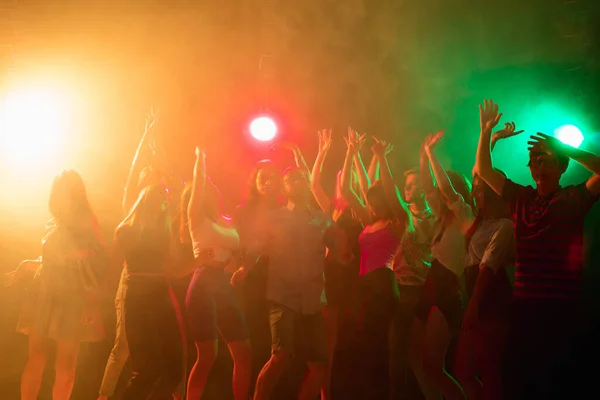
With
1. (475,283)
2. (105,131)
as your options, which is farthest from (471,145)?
(105,131)

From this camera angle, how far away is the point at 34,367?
4.02 metres

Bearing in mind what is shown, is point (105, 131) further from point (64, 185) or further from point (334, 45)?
point (334, 45)

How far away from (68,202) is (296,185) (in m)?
1.74

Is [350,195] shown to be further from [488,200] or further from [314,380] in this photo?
[314,380]

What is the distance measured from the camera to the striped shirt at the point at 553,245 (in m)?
3.00

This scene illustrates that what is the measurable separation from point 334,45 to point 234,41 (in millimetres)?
1002

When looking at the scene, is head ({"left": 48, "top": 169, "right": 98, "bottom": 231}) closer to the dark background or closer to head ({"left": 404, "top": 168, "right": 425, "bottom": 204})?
the dark background

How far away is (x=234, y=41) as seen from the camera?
17.5 ft

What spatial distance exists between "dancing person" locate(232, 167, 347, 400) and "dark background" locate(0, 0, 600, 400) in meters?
1.31

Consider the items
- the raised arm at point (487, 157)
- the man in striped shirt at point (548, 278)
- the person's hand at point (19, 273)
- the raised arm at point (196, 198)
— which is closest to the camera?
the man in striped shirt at point (548, 278)

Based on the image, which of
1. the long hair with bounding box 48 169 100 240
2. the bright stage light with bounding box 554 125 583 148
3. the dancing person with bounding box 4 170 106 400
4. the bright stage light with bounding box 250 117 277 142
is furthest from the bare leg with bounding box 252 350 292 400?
the bright stage light with bounding box 554 125 583 148

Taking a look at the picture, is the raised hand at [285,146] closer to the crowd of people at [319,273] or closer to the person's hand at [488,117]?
the crowd of people at [319,273]

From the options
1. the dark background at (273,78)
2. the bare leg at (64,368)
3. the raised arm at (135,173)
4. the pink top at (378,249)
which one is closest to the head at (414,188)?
the pink top at (378,249)

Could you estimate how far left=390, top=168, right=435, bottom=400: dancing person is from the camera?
13.4 ft
